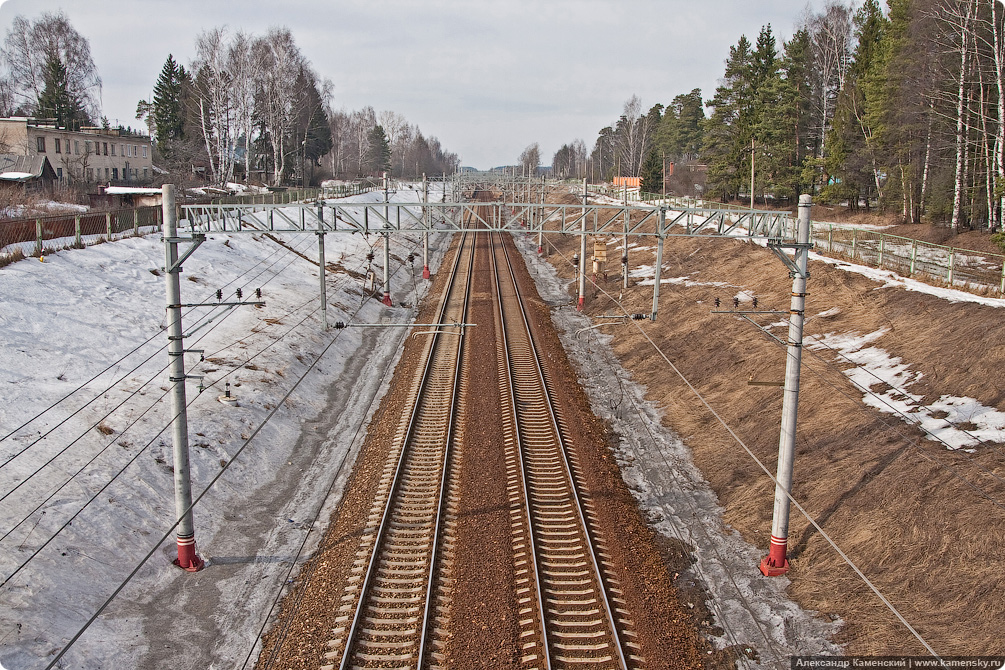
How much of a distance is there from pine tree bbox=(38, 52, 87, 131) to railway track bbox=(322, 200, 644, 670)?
184 feet

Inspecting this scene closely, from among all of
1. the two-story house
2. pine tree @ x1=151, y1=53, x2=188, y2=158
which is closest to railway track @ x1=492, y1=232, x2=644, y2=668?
the two-story house

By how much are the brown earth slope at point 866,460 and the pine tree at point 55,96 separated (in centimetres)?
5709

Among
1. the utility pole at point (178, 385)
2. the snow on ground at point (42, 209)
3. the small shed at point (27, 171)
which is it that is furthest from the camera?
the small shed at point (27, 171)

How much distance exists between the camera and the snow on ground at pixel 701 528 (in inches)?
417

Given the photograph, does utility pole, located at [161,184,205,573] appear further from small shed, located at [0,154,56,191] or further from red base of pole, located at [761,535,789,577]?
small shed, located at [0,154,56,191]

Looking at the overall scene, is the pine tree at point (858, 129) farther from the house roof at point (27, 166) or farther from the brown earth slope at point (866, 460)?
the house roof at point (27, 166)

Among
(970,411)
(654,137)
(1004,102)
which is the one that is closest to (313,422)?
(970,411)

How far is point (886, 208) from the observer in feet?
145

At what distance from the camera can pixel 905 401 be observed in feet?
52.2

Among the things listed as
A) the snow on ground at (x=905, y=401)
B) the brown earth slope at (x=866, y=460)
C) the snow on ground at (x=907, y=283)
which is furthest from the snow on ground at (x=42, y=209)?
the snow on ground at (x=907, y=283)

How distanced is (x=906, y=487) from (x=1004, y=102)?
22.4 metres

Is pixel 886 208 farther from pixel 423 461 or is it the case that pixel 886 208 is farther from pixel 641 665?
pixel 641 665

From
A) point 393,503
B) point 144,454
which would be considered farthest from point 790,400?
point 144,454

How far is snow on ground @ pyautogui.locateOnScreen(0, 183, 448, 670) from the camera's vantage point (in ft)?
34.8
